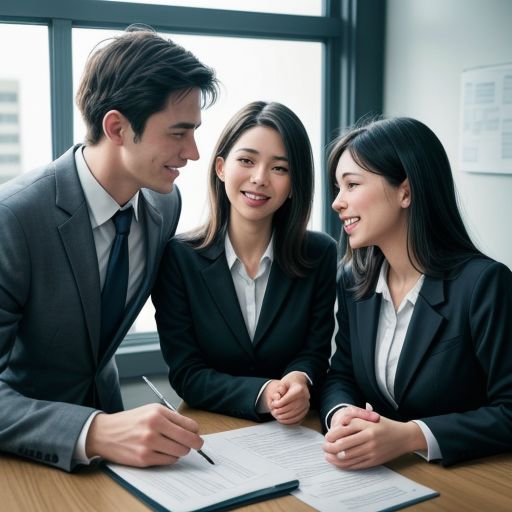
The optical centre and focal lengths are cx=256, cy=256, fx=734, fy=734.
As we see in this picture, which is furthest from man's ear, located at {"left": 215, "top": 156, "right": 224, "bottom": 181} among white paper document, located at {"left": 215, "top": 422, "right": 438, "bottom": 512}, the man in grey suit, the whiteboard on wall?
the whiteboard on wall

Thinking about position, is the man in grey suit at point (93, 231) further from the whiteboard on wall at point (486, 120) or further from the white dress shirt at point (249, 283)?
the whiteboard on wall at point (486, 120)

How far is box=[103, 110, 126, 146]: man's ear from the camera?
73.1 inches

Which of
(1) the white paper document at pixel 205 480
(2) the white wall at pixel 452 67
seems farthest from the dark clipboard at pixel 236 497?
(2) the white wall at pixel 452 67

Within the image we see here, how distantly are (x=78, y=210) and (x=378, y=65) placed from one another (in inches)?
71.1

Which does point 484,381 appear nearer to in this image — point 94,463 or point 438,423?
point 438,423

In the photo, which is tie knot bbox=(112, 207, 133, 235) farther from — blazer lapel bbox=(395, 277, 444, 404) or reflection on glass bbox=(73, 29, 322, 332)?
reflection on glass bbox=(73, 29, 322, 332)

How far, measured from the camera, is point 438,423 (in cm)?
157

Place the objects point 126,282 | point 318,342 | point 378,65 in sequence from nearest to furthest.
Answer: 1. point 126,282
2. point 318,342
3. point 378,65

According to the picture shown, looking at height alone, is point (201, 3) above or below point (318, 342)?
above

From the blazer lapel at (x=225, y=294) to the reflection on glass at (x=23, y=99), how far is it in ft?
3.22

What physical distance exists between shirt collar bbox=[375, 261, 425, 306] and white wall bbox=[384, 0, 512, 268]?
84 cm

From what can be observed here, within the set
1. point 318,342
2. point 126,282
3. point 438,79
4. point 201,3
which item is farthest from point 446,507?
point 201,3

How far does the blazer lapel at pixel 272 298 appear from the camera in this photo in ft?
6.51

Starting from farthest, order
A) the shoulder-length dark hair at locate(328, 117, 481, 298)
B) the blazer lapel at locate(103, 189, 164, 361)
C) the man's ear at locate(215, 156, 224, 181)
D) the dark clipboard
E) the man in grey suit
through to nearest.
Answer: the man's ear at locate(215, 156, 224, 181) < the blazer lapel at locate(103, 189, 164, 361) < the shoulder-length dark hair at locate(328, 117, 481, 298) < the man in grey suit < the dark clipboard
